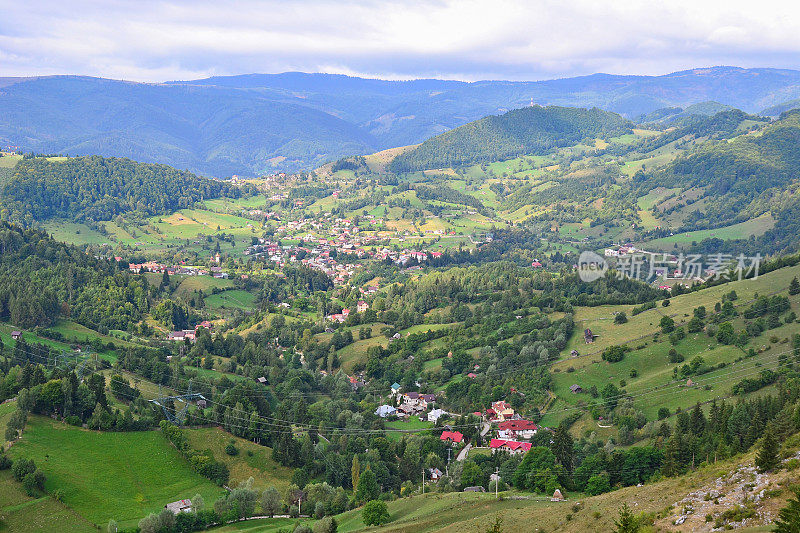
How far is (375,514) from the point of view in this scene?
3981 centimetres

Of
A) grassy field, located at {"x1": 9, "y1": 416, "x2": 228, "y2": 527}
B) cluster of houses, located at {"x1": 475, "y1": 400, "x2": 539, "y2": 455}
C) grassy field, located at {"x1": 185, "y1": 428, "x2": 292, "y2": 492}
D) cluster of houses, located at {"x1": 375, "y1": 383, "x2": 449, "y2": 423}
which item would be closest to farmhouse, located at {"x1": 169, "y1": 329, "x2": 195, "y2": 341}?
cluster of houses, located at {"x1": 375, "y1": 383, "x2": 449, "y2": 423}

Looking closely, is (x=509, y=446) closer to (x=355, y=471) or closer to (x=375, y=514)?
(x=355, y=471)

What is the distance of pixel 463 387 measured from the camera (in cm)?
7344

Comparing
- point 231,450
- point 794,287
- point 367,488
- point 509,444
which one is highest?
point 794,287

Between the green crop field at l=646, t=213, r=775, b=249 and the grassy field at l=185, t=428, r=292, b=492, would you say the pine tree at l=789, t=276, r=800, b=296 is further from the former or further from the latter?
the green crop field at l=646, t=213, r=775, b=249

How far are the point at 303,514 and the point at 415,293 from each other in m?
70.5

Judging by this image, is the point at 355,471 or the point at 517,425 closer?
the point at 355,471

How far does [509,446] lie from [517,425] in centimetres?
493

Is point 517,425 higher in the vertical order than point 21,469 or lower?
lower

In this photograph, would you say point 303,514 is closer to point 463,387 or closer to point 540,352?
point 463,387

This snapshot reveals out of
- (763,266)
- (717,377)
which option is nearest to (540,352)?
(717,377)

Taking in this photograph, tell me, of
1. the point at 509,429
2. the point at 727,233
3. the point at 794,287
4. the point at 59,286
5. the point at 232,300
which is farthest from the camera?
the point at 727,233

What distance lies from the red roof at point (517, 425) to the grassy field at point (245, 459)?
19.6m

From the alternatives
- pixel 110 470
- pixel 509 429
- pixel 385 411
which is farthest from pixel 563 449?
pixel 110 470
